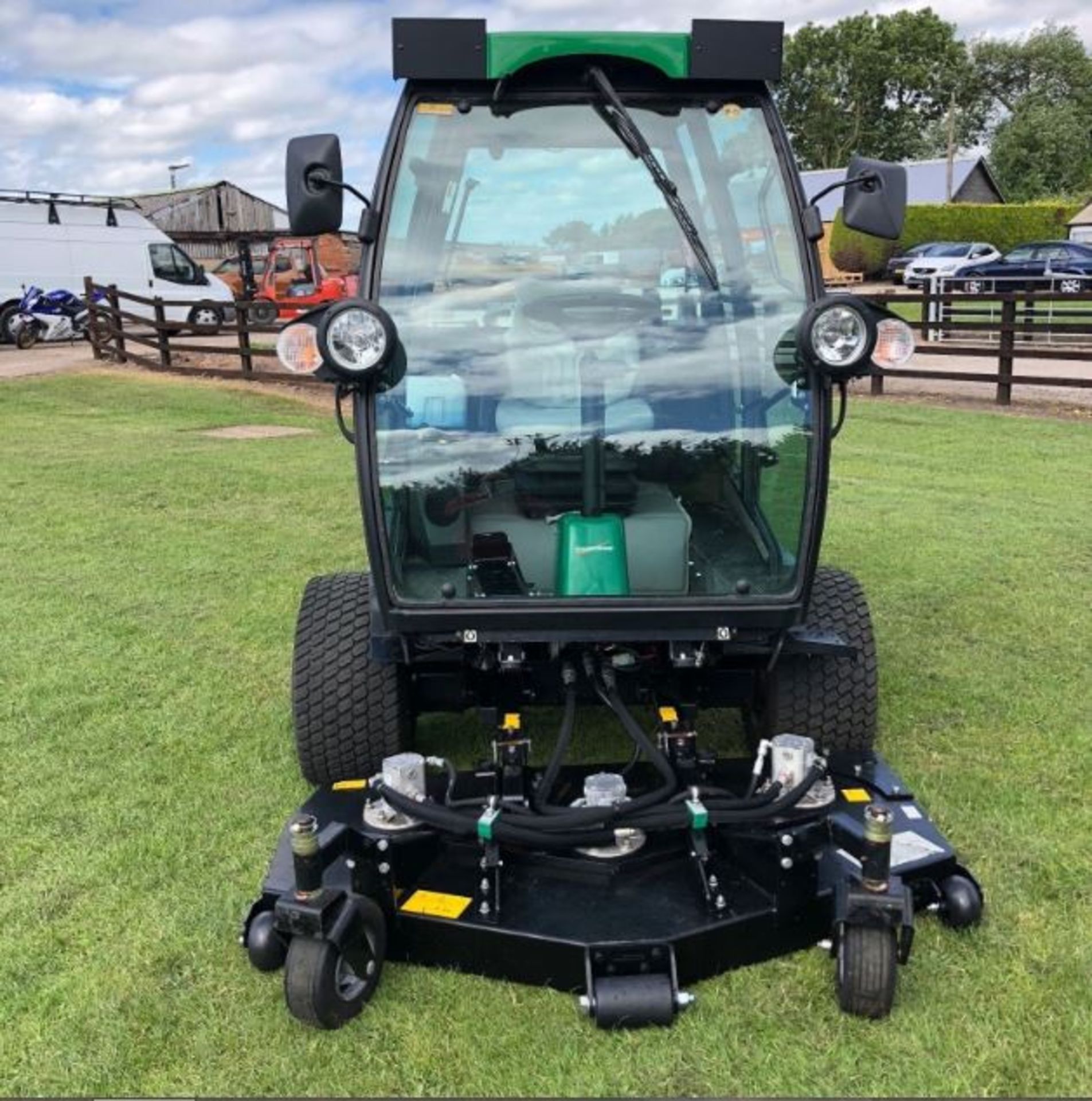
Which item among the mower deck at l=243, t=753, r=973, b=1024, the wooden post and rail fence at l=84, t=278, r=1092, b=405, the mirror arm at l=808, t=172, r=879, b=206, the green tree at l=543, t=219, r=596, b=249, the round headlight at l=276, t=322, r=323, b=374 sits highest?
the mirror arm at l=808, t=172, r=879, b=206

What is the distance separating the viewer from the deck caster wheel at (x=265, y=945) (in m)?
2.45

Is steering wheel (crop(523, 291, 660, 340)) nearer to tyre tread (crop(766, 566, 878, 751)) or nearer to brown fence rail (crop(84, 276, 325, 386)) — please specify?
tyre tread (crop(766, 566, 878, 751))

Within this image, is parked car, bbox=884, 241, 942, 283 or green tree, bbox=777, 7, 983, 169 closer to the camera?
parked car, bbox=884, 241, 942, 283

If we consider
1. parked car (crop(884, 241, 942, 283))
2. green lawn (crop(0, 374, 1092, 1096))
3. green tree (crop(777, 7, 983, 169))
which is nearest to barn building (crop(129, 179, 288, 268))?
parked car (crop(884, 241, 942, 283))

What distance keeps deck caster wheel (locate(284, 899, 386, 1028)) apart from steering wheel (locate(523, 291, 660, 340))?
4.89ft

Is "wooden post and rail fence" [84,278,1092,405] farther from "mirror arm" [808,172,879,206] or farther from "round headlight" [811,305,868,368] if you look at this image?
"round headlight" [811,305,868,368]

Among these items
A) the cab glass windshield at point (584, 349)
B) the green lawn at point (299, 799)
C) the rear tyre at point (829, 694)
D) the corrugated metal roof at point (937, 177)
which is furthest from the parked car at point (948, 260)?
the cab glass windshield at point (584, 349)

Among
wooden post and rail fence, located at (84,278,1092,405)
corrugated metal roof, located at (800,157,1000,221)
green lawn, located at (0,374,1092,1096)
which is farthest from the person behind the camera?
corrugated metal roof, located at (800,157,1000,221)

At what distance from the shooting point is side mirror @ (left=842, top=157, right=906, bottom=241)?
2670 mm

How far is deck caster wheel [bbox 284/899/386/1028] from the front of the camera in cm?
225

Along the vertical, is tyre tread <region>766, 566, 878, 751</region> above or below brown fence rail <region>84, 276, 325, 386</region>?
below

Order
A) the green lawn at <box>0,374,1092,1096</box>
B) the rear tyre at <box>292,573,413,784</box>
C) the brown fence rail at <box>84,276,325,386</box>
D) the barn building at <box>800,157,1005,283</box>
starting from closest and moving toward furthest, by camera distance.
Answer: the green lawn at <box>0,374,1092,1096</box>
the rear tyre at <box>292,573,413,784</box>
the brown fence rail at <box>84,276,325,386</box>
the barn building at <box>800,157,1005,283</box>

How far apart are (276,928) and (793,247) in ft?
6.57

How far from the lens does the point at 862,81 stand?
59.9 metres
